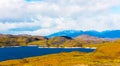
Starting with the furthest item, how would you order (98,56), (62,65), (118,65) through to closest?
(98,56) < (62,65) < (118,65)

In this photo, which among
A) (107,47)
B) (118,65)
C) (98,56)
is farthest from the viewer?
(107,47)

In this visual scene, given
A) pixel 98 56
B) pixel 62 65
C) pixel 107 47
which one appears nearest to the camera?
pixel 62 65

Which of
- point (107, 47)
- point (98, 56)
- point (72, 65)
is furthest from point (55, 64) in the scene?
point (107, 47)

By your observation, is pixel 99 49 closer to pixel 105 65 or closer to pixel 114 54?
pixel 114 54

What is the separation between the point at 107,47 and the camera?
13500cm

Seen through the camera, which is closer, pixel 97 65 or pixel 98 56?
pixel 97 65

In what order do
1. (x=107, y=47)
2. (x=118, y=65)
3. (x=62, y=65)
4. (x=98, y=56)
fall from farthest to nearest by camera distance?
(x=107, y=47) → (x=98, y=56) → (x=62, y=65) → (x=118, y=65)

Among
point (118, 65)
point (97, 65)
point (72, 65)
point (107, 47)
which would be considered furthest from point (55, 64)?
point (107, 47)

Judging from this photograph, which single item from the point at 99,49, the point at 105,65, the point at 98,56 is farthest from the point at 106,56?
the point at 105,65

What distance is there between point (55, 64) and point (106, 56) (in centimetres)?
3349

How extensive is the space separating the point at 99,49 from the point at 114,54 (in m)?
11.6

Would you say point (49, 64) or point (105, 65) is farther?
point (49, 64)

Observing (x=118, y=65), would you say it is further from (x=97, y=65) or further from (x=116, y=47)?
(x=116, y=47)

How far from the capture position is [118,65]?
300ft
